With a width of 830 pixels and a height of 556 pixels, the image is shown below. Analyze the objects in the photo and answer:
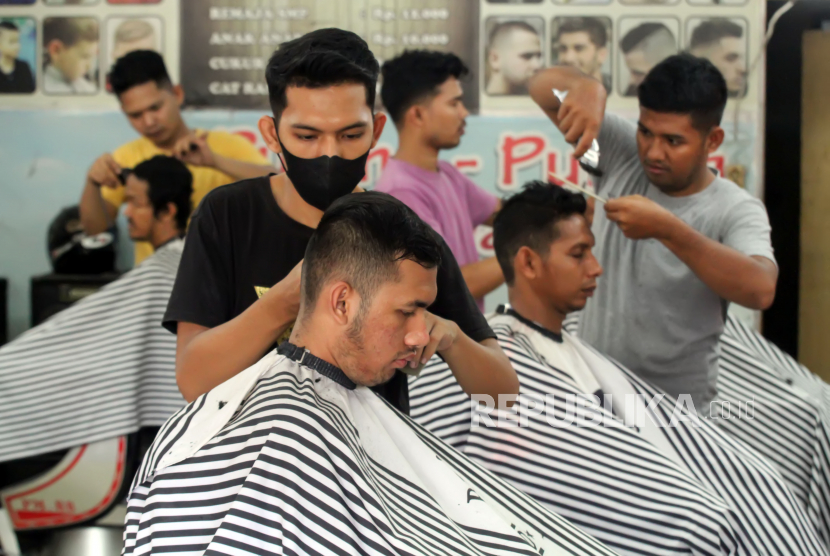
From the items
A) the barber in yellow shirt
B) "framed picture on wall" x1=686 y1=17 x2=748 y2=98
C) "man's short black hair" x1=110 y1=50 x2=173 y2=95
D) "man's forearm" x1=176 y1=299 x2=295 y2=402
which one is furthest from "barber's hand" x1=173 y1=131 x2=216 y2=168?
"framed picture on wall" x1=686 y1=17 x2=748 y2=98

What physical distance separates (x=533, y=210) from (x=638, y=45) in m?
1.78

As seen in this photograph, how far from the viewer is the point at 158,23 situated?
3898mm

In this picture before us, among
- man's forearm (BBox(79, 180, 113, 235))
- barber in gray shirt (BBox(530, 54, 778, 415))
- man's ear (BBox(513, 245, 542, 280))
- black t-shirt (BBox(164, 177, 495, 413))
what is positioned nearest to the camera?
black t-shirt (BBox(164, 177, 495, 413))

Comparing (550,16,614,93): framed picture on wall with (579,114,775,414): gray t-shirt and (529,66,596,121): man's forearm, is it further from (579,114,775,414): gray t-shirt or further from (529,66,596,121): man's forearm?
(529,66,596,121): man's forearm

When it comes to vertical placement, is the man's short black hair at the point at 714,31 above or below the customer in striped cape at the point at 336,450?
above

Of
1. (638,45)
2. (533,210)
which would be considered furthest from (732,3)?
(533,210)

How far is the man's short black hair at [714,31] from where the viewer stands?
3.87 m

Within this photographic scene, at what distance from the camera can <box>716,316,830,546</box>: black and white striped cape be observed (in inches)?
98.0

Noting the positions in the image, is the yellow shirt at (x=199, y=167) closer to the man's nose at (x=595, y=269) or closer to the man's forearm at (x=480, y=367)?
the man's nose at (x=595, y=269)

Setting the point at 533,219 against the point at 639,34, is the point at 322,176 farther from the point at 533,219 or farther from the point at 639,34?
the point at 639,34

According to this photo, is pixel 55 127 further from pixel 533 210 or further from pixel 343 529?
pixel 343 529

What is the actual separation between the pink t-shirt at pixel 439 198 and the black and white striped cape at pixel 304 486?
109 centimetres

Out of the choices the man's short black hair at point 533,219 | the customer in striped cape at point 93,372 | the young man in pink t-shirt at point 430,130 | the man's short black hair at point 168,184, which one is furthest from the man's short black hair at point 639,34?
the customer in striped cape at point 93,372

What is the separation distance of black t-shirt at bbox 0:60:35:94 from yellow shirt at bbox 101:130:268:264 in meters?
0.55
